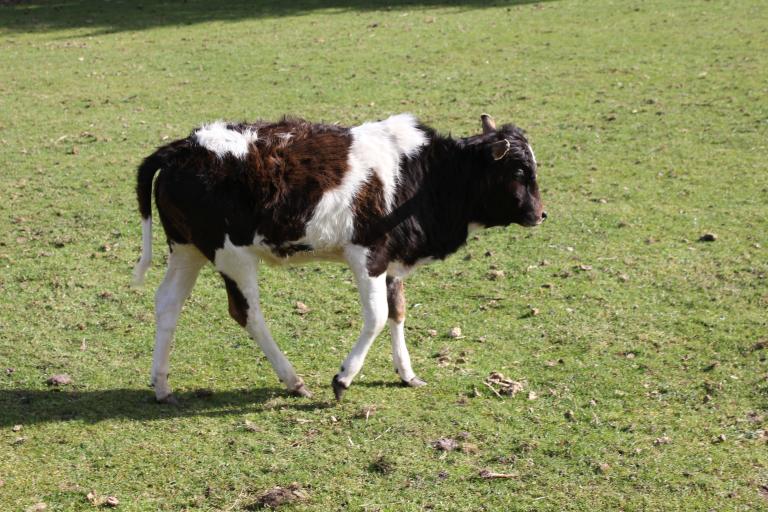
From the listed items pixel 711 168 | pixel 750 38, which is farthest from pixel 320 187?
pixel 750 38

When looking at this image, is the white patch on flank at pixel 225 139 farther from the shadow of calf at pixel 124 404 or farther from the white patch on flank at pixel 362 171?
the shadow of calf at pixel 124 404

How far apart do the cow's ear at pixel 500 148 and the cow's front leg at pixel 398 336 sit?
1168mm

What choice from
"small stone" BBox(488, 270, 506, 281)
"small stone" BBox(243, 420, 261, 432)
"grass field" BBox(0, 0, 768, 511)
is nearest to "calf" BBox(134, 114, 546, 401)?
"small stone" BBox(243, 420, 261, 432)

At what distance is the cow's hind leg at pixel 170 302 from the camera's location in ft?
23.6

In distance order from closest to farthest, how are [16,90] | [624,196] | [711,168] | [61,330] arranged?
[61,330]
[624,196]
[711,168]
[16,90]

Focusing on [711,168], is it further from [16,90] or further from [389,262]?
[16,90]

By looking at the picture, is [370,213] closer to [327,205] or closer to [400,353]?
[327,205]

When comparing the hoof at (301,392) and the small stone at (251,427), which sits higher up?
the hoof at (301,392)

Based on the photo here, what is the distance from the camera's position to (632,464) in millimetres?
6367

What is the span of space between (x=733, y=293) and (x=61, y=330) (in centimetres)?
582

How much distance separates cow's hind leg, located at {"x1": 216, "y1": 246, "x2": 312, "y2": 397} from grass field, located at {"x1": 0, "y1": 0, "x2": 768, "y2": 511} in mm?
166

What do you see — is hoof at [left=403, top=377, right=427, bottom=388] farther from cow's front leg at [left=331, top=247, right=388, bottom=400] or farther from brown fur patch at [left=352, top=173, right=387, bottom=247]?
brown fur patch at [left=352, top=173, right=387, bottom=247]

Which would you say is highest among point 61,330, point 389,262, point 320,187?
point 320,187

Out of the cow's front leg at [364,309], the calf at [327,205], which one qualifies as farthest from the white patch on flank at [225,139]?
the cow's front leg at [364,309]
